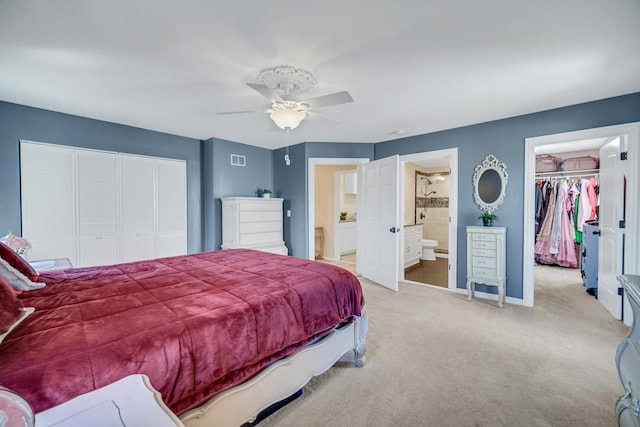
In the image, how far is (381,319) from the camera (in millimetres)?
2984

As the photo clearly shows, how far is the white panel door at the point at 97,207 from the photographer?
339 centimetres

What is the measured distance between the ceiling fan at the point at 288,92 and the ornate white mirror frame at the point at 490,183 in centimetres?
254

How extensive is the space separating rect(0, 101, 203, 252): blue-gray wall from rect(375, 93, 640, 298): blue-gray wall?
145 inches

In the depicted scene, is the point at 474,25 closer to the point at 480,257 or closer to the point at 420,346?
the point at 420,346

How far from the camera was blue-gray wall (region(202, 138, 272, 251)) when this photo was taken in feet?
14.8

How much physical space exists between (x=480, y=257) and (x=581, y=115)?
6.37 ft

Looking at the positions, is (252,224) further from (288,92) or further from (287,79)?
(287,79)

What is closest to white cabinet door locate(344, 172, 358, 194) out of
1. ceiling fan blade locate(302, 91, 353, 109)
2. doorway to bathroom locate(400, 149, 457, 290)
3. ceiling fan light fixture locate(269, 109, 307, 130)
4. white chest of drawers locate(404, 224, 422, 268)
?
doorway to bathroom locate(400, 149, 457, 290)

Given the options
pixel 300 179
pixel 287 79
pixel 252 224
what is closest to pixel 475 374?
pixel 287 79

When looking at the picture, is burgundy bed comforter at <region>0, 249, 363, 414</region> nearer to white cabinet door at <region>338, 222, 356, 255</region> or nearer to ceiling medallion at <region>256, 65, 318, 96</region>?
ceiling medallion at <region>256, 65, 318, 96</region>

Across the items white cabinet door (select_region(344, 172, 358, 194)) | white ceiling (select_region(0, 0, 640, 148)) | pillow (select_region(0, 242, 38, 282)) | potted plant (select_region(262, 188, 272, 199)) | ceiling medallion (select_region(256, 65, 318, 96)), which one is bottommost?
pillow (select_region(0, 242, 38, 282))

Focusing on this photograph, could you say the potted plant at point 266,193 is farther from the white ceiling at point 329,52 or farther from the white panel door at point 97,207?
the white panel door at point 97,207

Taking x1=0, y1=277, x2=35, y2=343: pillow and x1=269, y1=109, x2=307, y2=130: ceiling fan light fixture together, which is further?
x1=269, y1=109, x2=307, y2=130: ceiling fan light fixture

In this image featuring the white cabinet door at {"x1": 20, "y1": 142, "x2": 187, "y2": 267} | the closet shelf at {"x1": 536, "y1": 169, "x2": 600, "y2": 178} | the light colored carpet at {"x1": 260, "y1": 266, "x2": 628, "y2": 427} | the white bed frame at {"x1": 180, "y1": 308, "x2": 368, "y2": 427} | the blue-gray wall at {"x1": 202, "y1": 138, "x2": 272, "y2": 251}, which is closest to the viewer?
the white bed frame at {"x1": 180, "y1": 308, "x2": 368, "y2": 427}
